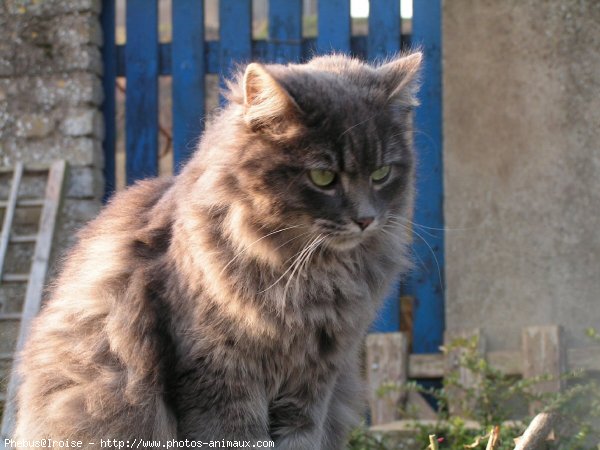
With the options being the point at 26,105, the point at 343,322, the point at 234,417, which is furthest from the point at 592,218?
the point at 26,105

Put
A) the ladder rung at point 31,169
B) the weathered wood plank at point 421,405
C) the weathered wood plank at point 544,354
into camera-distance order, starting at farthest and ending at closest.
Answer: the ladder rung at point 31,169 < the weathered wood plank at point 421,405 < the weathered wood plank at point 544,354

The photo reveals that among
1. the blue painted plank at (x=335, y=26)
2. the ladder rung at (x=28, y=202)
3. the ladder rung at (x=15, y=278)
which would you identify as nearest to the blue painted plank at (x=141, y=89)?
the ladder rung at (x=28, y=202)

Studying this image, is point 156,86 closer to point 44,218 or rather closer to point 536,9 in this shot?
point 44,218

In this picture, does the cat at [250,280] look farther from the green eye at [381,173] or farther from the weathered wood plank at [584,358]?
the weathered wood plank at [584,358]

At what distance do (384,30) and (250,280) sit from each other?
8.77ft

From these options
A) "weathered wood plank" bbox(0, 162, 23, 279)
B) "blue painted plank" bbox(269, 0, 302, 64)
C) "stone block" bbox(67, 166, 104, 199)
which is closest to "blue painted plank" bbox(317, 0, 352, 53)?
"blue painted plank" bbox(269, 0, 302, 64)

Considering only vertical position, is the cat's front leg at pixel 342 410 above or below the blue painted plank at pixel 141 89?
below

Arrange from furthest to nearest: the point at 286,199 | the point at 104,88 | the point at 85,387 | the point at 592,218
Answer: the point at 104,88, the point at 592,218, the point at 85,387, the point at 286,199

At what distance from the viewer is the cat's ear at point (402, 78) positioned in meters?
2.85

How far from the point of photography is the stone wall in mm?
5129

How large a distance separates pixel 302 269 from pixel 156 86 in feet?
9.02

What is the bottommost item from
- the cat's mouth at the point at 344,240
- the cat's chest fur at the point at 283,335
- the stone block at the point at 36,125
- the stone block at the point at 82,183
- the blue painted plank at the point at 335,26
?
the cat's chest fur at the point at 283,335

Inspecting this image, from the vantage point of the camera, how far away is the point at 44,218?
16.6 feet

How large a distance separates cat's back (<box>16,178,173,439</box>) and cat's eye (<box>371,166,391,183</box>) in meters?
0.69
